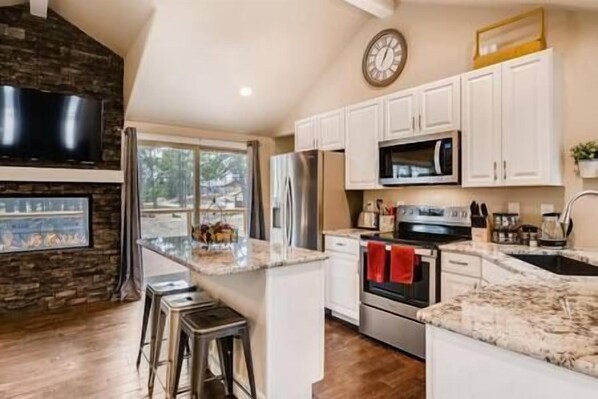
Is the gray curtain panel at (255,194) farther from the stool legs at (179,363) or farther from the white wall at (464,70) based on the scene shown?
the stool legs at (179,363)

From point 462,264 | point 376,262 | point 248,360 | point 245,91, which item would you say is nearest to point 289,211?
point 376,262

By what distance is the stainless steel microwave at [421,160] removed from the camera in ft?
10.3

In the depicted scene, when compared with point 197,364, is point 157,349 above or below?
below

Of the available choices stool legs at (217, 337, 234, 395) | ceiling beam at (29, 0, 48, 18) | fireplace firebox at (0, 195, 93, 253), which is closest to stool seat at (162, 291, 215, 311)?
stool legs at (217, 337, 234, 395)

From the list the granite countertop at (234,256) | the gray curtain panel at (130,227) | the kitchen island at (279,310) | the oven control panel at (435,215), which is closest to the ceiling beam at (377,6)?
the oven control panel at (435,215)

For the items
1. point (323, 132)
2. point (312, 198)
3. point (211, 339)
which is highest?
point (323, 132)

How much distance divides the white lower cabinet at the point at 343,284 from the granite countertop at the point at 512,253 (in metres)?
1.03

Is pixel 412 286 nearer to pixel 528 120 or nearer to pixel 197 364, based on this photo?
pixel 528 120

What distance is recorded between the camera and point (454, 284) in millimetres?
2785

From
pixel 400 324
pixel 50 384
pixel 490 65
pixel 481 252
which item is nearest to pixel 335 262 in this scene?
pixel 400 324

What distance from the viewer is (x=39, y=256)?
4.26m

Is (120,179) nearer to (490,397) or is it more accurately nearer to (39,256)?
(39,256)

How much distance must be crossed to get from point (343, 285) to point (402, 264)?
0.84 m

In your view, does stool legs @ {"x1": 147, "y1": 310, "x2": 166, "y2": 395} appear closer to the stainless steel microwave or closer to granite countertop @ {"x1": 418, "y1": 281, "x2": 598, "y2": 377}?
granite countertop @ {"x1": 418, "y1": 281, "x2": 598, "y2": 377}
